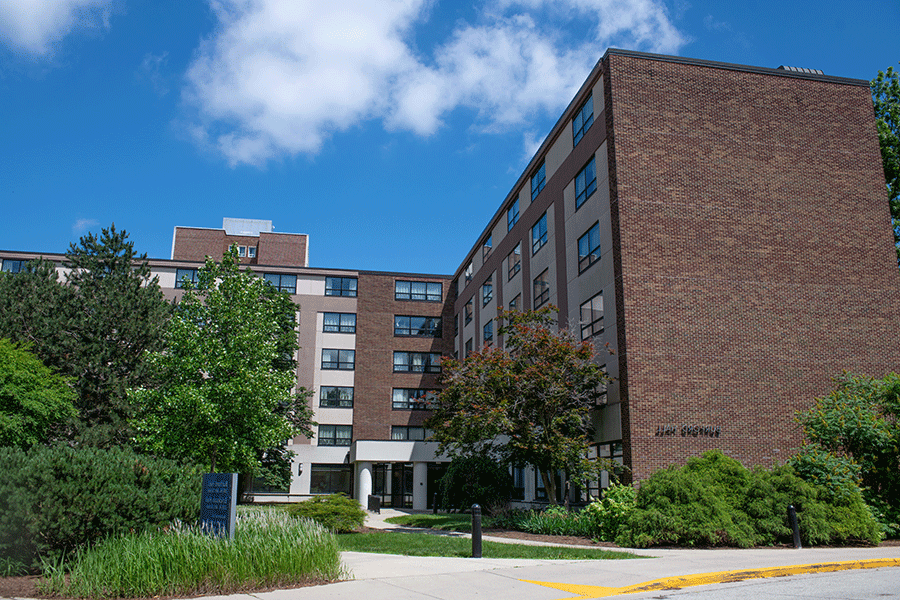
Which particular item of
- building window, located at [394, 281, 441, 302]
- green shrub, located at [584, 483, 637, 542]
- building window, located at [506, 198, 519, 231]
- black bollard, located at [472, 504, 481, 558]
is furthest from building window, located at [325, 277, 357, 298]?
black bollard, located at [472, 504, 481, 558]

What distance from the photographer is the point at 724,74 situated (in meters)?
24.4

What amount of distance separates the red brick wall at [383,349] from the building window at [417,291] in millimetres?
326

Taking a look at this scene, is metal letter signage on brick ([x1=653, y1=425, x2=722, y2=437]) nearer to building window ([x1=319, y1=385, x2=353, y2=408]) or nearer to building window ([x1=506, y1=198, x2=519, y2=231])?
building window ([x1=506, y1=198, x2=519, y2=231])

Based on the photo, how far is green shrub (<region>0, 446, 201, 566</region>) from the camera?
9617mm

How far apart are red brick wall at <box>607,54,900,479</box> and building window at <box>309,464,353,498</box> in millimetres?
29874

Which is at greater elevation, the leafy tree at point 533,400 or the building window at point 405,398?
the building window at point 405,398

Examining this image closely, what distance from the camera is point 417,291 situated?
50.2 m

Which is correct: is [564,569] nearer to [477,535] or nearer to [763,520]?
[477,535]

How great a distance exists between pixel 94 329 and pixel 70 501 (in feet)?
72.2

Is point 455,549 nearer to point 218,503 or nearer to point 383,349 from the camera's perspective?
point 218,503

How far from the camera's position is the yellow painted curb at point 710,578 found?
9.20m

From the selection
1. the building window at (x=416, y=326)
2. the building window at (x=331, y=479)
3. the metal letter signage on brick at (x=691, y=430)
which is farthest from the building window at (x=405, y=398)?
the metal letter signage on brick at (x=691, y=430)

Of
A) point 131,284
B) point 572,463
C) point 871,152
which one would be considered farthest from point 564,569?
point 131,284

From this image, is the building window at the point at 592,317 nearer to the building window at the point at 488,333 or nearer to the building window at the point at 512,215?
the building window at the point at 512,215
